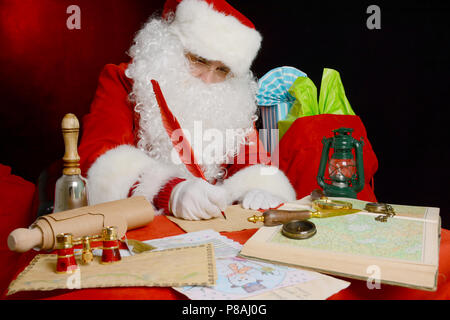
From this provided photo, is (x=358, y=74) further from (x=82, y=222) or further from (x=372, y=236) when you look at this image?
(x=82, y=222)

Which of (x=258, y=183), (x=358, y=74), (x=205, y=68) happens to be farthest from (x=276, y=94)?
(x=258, y=183)

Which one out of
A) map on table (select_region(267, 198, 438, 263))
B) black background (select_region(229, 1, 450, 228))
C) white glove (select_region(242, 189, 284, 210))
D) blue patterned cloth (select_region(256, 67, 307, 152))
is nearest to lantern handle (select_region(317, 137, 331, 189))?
white glove (select_region(242, 189, 284, 210))

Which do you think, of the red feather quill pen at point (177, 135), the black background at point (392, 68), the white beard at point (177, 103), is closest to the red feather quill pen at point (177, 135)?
the red feather quill pen at point (177, 135)

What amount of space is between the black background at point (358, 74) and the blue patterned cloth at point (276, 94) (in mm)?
220

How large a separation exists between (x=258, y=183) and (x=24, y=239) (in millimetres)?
863

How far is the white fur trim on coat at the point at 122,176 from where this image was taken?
1.14 metres

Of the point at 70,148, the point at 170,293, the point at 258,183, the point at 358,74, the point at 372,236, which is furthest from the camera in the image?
the point at 358,74

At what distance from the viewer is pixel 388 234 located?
685 mm

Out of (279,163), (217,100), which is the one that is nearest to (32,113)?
(217,100)

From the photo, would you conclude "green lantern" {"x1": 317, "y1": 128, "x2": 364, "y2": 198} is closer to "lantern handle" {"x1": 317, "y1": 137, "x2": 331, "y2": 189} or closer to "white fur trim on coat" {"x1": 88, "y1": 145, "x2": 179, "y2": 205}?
"lantern handle" {"x1": 317, "y1": 137, "x2": 331, "y2": 189}

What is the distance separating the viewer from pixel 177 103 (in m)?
1.54

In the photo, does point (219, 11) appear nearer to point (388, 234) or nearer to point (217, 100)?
point (217, 100)

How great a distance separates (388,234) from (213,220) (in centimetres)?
47

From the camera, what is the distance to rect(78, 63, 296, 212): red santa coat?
3.77ft
